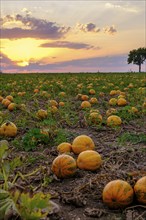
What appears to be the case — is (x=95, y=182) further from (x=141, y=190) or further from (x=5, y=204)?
(x=5, y=204)

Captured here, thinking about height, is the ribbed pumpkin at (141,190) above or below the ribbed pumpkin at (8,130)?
below

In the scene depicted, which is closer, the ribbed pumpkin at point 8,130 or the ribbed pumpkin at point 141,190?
the ribbed pumpkin at point 141,190

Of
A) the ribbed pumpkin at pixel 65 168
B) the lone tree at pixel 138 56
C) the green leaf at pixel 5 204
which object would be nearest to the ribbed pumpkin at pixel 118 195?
the ribbed pumpkin at pixel 65 168

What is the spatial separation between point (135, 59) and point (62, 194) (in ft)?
268

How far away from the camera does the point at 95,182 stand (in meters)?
4.17

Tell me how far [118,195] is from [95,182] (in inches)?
21.3

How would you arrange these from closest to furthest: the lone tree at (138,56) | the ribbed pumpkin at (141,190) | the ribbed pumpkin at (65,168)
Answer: the ribbed pumpkin at (141,190) < the ribbed pumpkin at (65,168) < the lone tree at (138,56)

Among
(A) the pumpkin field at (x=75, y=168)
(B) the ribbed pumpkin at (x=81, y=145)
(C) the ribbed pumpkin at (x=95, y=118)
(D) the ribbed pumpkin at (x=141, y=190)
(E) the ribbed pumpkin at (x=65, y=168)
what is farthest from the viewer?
(C) the ribbed pumpkin at (x=95, y=118)

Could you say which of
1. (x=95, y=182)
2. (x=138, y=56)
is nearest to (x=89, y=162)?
(x=95, y=182)

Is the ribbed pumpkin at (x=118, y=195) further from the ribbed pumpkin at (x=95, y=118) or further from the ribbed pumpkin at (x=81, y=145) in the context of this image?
the ribbed pumpkin at (x=95, y=118)

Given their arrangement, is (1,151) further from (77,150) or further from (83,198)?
(77,150)

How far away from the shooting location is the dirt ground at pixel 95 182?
3564mm

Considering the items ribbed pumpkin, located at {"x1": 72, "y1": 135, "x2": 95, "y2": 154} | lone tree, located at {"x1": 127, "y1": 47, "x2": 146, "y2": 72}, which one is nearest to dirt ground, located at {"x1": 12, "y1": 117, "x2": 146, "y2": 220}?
ribbed pumpkin, located at {"x1": 72, "y1": 135, "x2": 95, "y2": 154}

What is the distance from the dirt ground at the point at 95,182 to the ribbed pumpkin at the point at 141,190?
0.22 feet
